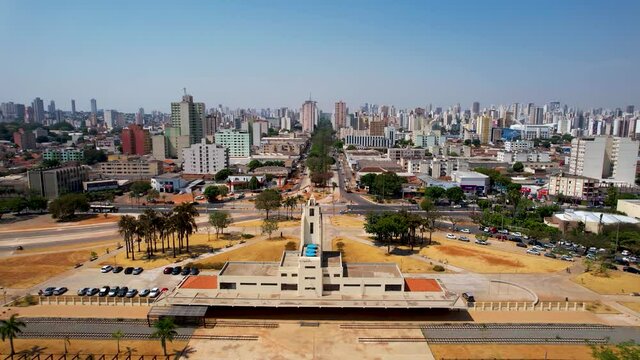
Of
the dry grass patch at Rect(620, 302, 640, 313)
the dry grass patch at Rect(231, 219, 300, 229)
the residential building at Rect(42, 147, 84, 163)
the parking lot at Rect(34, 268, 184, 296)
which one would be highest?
the residential building at Rect(42, 147, 84, 163)

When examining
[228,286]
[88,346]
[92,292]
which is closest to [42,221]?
[92,292]

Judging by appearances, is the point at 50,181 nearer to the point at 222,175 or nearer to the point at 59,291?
the point at 222,175

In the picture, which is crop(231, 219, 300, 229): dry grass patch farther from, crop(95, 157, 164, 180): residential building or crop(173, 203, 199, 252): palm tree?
crop(95, 157, 164, 180): residential building

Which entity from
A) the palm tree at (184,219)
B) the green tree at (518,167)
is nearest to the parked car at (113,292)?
the palm tree at (184,219)

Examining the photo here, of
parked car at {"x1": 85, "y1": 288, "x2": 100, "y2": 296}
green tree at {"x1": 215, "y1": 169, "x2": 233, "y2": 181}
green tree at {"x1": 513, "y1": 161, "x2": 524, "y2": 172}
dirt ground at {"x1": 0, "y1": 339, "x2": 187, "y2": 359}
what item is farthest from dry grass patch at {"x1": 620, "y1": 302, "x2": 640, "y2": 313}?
green tree at {"x1": 513, "y1": 161, "x2": 524, "y2": 172}

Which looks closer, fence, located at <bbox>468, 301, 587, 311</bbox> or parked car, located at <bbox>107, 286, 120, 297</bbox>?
fence, located at <bbox>468, 301, 587, 311</bbox>

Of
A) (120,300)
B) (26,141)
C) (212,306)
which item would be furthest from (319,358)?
(26,141)

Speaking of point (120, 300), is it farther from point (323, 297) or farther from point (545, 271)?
point (545, 271)
